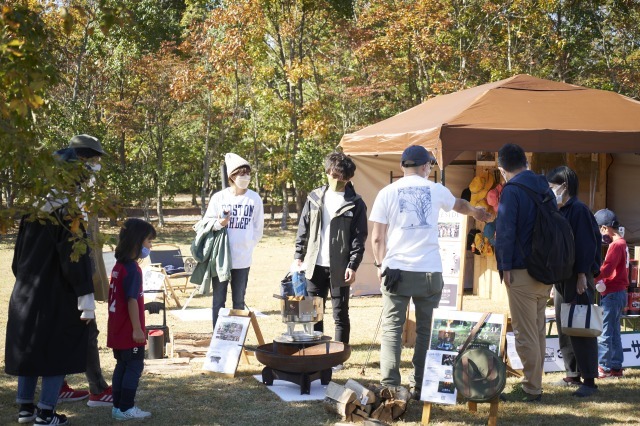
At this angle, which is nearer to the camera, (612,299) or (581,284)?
(581,284)

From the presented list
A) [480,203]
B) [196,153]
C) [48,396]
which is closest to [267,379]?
[48,396]

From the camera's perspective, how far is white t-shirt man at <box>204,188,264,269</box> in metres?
7.59

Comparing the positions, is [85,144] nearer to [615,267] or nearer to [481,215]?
[481,215]

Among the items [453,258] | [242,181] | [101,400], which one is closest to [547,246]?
[453,258]

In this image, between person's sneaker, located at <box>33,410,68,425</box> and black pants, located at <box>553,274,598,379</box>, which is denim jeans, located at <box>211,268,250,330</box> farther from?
black pants, located at <box>553,274,598,379</box>

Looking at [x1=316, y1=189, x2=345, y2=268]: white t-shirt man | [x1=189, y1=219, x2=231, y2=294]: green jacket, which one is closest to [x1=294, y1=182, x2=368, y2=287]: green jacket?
[x1=316, y1=189, x2=345, y2=268]: white t-shirt man

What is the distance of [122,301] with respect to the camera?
5473mm

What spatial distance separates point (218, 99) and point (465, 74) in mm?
9232

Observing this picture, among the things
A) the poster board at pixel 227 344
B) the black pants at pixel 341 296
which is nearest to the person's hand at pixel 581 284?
the black pants at pixel 341 296

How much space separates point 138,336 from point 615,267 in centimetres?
411

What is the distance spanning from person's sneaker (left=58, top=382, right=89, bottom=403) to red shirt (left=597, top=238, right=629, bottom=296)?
14.5 ft

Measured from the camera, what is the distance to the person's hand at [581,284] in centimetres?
618

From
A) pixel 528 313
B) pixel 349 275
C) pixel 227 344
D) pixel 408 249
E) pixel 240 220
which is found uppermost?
pixel 240 220

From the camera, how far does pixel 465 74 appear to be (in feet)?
71.2
